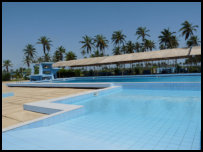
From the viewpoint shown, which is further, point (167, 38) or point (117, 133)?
point (167, 38)

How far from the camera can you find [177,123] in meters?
3.86

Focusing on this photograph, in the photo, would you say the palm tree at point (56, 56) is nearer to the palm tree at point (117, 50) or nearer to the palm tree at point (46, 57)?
the palm tree at point (46, 57)

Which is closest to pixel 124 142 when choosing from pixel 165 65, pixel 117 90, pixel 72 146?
pixel 72 146

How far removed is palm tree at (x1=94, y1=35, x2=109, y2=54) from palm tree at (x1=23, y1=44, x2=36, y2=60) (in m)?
18.8

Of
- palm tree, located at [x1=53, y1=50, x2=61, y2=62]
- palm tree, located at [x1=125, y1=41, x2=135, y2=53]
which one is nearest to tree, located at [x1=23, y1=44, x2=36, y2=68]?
palm tree, located at [x1=53, y1=50, x2=61, y2=62]

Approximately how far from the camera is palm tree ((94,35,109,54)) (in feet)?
112

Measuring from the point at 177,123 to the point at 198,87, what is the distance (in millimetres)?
5319

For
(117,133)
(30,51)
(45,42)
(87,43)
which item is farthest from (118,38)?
(117,133)

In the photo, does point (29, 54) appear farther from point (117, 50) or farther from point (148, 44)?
point (148, 44)

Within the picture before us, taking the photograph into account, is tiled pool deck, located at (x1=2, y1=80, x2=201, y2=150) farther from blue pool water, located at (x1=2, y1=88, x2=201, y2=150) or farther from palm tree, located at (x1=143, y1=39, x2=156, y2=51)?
palm tree, located at (x1=143, y1=39, x2=156, y2=51)

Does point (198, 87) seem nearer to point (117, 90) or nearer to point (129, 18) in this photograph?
point (117, 90)

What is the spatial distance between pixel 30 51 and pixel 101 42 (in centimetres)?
2061

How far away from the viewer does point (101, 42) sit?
34344mm

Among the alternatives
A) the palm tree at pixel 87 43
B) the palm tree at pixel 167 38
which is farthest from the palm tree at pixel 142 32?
the palm tree at pixel 87 43
